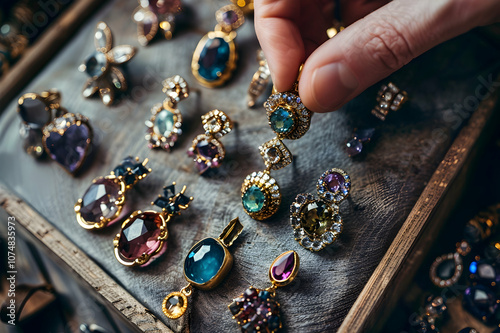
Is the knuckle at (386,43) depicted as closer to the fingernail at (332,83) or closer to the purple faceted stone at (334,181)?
the fingernail at (332,83)

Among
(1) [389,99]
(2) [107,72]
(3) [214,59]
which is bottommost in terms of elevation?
(1) [389,99]

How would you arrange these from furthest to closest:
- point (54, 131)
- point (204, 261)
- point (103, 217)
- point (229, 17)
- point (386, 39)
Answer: point (229, 17), point (54, 131), point (103, 217), point (204, 261), point (386, 39)

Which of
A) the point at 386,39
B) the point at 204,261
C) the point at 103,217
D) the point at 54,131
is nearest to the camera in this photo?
the point at 386,39

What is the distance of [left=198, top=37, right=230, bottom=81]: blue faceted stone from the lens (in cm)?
113

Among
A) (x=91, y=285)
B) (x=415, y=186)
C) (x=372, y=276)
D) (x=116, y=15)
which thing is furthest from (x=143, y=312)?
(x=116, y=15)

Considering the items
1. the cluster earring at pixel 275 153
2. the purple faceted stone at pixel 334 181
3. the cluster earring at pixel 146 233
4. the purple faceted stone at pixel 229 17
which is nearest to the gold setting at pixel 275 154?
the cluster earring at pixel 275 153

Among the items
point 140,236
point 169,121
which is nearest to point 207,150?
point 169,121

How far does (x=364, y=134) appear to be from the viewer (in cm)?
97

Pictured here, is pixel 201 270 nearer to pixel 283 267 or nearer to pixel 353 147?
pixel 283 267

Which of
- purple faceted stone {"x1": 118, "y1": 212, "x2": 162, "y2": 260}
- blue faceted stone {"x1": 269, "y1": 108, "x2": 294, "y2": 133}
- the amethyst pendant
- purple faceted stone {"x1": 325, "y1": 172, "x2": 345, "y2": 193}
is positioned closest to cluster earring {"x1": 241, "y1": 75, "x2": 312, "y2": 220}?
blue faceted stone {"x1": 269, "y1": 108, "x2": 294, "y2": 133}

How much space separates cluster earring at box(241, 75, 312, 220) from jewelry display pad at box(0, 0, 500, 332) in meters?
0.05

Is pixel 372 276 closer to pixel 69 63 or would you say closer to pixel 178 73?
pixel 178 73

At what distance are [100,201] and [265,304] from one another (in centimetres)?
48

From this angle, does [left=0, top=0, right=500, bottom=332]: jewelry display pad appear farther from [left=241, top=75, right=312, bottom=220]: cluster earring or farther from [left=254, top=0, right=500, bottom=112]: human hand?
[left=254, top=0, right=500, bottom=112]: human hand
